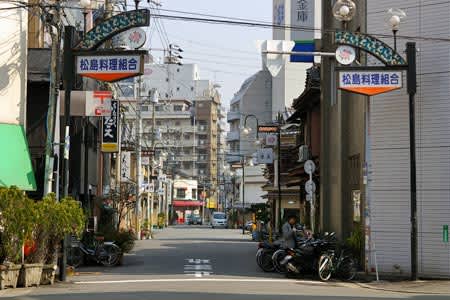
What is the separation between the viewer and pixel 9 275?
18.3 metres

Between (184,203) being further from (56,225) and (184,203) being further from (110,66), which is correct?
(56,225)

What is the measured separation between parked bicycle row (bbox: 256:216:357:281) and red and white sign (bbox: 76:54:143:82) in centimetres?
775

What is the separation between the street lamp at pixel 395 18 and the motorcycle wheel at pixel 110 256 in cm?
1269

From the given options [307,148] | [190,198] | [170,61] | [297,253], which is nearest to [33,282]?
[297,253]

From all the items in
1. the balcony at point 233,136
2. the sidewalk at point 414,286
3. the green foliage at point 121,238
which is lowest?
the sidewalk at point 414,286

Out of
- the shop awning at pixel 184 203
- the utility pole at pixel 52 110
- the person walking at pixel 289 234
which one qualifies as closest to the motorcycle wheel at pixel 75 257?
the utility pole at pixel 52 110

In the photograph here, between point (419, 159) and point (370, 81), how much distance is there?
2.90m

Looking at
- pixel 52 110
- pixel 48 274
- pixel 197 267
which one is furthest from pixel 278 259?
pixel 52 110

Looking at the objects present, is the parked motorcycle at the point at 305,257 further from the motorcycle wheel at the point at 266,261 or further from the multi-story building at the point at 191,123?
the multi-story building at the point at 191,123

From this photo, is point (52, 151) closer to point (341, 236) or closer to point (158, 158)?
point (341, 236)

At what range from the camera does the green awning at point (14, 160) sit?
72.9 feet

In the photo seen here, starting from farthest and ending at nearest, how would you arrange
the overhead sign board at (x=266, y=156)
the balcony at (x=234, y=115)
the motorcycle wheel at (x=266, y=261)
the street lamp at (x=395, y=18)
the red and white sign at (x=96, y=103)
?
the balcony at (x=234, y=115)
the overhead sign board at (x=266, y=156)
the motorcycle wheel at (x=266, y=261)
the red and white sign at (x=96, y=103)
the street lamp at (x=395, y=18)

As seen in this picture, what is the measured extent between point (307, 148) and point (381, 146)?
14.5 meters

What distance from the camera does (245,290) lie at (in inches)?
707
